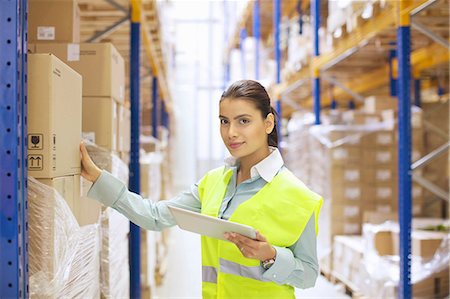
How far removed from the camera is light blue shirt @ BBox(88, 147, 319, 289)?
79.4 inches

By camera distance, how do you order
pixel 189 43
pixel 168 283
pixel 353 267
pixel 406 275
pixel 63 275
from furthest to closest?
1. pixel 189 43
2. pixel 168 283
3. pixel 353 267
4. pixel 406 275
5. pixel 63 275

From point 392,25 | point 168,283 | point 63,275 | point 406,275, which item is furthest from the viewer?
point 168,283

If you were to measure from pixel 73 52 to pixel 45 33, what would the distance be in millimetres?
219

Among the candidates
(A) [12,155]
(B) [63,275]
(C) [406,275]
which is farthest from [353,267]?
(A) [12,155]

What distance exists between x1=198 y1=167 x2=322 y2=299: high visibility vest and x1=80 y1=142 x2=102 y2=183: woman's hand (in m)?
0.57

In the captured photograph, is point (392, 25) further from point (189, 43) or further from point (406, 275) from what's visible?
point (189, 43)

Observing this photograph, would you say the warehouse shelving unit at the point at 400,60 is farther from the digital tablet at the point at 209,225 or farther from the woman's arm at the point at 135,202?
the digital tablet at the point at 209,225

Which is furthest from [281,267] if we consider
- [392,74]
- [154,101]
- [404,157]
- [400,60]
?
[154,101]

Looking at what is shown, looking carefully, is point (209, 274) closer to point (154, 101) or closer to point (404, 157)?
point (404, 157)

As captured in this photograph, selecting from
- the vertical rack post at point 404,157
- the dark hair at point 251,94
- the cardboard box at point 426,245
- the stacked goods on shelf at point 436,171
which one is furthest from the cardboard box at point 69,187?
the stacked goods on shelf at point 436,171

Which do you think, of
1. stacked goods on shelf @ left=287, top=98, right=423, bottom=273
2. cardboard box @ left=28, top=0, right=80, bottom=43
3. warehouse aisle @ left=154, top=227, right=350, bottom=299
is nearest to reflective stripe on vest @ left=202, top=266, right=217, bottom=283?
cardboard box @ left=28, top=0, right=80, bottom=43

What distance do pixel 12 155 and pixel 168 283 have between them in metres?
4.88

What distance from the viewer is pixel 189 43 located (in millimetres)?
17547

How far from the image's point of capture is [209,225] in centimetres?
184
